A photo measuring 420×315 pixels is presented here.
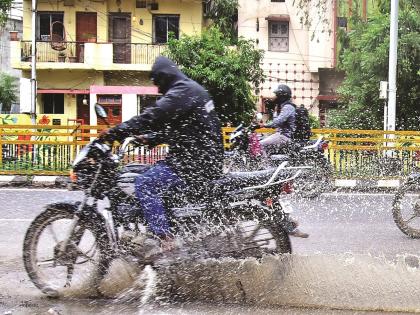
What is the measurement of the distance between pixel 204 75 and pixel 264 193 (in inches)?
701

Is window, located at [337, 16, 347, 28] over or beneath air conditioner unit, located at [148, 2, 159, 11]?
beneath

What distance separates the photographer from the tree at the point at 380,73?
1930 centimetres

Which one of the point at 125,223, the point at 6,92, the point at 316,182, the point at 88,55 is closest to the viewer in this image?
the point at 125,223

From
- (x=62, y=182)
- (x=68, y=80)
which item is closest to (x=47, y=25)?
(x=68, y=80)

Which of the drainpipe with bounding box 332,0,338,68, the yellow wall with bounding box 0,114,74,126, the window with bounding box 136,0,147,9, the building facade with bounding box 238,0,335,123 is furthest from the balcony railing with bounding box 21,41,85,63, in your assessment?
the drainpipe with bounding box 332,0,338,68

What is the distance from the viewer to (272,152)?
853 cm

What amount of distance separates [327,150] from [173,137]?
8.32 meters

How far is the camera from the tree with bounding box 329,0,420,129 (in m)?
19.3

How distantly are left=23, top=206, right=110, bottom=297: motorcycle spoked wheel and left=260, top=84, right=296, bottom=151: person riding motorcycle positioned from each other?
4043 millimetres

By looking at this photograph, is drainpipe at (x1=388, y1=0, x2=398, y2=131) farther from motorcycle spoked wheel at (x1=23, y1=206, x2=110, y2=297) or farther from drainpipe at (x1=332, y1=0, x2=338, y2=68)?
drainpipe at (x1=332, y1=0, x2=338, y2=68)

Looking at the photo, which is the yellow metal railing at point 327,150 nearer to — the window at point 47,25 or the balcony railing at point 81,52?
the balcony railing at point 81,52

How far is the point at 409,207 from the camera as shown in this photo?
6602mm

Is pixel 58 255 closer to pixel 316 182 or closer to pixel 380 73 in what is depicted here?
pixel 316 182

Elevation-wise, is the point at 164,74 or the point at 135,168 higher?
the point at 164,74
